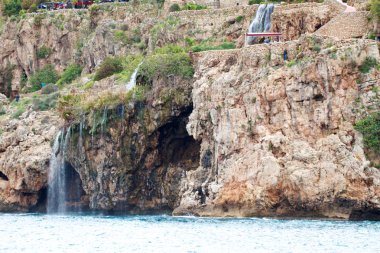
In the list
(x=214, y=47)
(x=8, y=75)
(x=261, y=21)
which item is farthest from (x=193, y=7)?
(x=8, y=75)

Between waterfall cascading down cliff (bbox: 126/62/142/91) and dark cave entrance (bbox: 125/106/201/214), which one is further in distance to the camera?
waterfall cascading down cliff (bbox: 126/62/142/91)

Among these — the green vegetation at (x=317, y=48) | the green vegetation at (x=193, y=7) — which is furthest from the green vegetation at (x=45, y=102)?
the green vegetation at (x=317, y=48)

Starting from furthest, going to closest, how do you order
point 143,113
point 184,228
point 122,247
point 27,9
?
1. point 27,9
2. point 143,113
3. point 184,228
4. point 122,247

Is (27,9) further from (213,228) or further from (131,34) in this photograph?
(213,228)

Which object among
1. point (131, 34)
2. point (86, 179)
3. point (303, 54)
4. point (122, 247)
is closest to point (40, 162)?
point (86, 179)

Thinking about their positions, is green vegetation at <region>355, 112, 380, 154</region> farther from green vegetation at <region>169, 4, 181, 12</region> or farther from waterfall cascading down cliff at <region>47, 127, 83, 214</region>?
green vegetation at <region>169, 4, 181, 12</region>

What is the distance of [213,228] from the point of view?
63.8 metres

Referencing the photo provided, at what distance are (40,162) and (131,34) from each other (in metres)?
16.0

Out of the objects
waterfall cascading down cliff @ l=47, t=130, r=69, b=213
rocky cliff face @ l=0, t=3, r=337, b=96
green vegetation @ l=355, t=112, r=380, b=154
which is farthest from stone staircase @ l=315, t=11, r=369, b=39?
waterfall cascading down cliff @ l=47, t=130, r=69, b=213

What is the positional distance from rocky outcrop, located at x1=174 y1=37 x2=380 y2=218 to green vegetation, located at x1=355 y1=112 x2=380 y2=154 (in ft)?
1.52

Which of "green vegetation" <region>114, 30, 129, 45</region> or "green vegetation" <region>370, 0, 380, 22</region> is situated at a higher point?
"green vegetation" <region>114, 30, 129, 45</region>

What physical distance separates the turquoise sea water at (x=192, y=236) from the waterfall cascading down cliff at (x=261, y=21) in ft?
52.9

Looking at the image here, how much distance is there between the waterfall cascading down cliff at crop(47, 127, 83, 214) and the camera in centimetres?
8506

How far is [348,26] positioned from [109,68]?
23.8 metres
